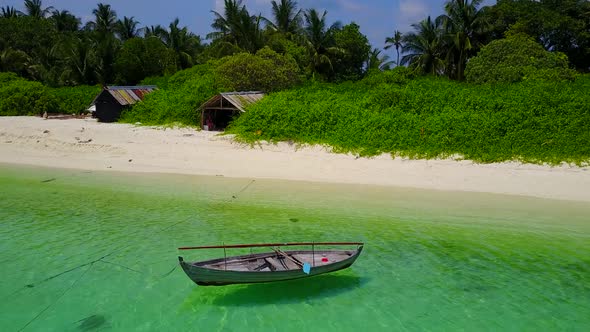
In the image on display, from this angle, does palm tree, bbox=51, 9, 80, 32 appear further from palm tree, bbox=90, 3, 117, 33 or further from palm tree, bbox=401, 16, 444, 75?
palm tree, bbox=401, 16, 444, 75

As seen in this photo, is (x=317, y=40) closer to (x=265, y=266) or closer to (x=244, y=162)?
(x=244, y=162)

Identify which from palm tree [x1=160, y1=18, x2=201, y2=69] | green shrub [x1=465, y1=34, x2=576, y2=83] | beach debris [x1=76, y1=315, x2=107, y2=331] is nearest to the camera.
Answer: beach debris [x1=76, y1=315, x2=107, y2=331]

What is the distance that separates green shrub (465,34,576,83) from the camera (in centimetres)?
3262

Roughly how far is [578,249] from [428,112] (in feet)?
41.5

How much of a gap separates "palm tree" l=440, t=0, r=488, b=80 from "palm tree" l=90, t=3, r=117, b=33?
40.7m

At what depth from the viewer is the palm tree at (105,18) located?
57.0 meters

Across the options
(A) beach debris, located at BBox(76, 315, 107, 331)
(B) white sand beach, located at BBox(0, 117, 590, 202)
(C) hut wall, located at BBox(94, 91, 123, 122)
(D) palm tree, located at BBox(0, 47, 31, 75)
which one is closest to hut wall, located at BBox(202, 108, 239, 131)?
(B) white sand beach, located at BBox(0, 117, 590, 202)

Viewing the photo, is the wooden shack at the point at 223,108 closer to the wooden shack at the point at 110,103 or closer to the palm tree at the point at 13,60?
the wooden shack at the point at 110,103

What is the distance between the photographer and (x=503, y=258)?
36.7ft

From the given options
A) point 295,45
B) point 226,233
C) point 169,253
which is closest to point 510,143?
point 226,233

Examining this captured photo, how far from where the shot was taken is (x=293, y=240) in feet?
40.0

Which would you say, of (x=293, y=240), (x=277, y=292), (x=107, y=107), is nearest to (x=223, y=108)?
(x=107, y=107)

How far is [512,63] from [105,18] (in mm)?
48435

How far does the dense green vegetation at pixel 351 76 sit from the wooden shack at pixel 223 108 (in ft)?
3.76
